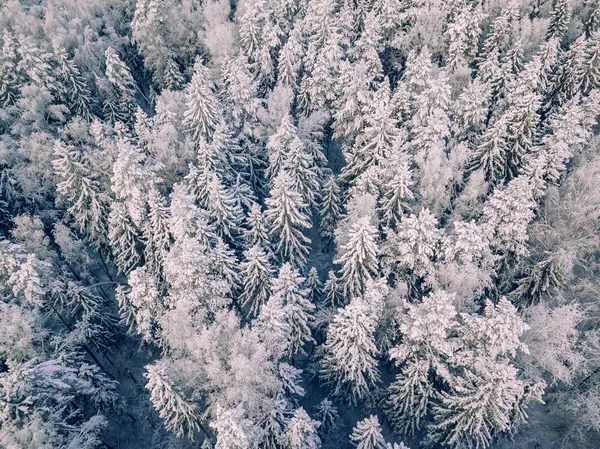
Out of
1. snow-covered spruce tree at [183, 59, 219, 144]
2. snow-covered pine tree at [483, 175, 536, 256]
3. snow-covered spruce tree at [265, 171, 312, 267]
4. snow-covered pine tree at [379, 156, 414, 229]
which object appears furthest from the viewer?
snow-covered spruce tree at [183, 59, 219, 144]

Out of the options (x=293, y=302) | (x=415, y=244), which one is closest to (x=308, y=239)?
(x=293, y=302)

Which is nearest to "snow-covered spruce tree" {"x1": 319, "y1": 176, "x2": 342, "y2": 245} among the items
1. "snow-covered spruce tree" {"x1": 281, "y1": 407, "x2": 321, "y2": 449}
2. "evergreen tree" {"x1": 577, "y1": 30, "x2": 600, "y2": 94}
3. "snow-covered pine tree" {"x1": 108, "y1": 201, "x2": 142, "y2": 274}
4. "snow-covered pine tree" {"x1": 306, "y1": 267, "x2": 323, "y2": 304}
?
"snow-covered pine tree" {"x1": 306, "y1": 267, "x2": 323, "y2": 304}

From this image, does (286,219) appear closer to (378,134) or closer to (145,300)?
(378,134)

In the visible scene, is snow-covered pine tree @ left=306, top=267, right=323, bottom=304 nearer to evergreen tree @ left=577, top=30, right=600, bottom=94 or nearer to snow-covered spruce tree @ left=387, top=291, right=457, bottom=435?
snow-covered spruce tree @ left=387, top=291, right=457, bottom=435

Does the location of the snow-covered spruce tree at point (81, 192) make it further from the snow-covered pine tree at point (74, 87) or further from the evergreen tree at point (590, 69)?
the evergreen tree at point (590, 69)

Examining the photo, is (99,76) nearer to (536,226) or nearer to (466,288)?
(466,288)

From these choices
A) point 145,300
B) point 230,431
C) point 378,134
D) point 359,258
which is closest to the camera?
point 230,431

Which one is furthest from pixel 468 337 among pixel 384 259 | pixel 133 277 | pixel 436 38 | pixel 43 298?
pixel 436 38
